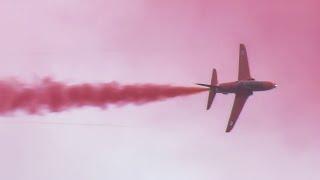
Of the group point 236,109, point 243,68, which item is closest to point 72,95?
point 236,109

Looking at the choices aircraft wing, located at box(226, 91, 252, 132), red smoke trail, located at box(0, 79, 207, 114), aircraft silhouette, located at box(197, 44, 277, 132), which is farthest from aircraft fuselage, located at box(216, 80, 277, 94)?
red smoke trail, located at box(0, 79, 207, 114)

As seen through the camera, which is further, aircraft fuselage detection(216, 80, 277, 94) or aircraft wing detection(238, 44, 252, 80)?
aircraft wing detection(238, 44, 252, 80)

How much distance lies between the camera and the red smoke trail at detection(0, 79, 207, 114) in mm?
7036

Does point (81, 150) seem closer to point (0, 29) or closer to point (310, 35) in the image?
point (0, 29)

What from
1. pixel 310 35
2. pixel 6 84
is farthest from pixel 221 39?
pixel 6 84

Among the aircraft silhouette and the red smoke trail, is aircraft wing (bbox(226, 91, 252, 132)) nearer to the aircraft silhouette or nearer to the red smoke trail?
the aircraft silhouette

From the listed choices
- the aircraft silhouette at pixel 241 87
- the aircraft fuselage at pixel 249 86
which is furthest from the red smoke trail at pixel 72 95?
the aircraft fuselage at pixel 249 86

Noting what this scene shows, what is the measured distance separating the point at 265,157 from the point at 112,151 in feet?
7.88

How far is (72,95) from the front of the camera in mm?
7113

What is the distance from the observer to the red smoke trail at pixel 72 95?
7036 mm

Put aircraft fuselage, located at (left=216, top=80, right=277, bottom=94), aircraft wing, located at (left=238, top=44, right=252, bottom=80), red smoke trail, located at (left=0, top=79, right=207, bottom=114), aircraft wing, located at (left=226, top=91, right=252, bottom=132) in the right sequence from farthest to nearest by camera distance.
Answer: red smoke trail, located at (left=0, top=79, right=207, bottom=114) < aircraft wing, located at (left=238, top=44, right=252, bottom=80) < aircraft wing, located at (left=226, top=91, right=252, bottom=132) < aircraft fuselage, located at (left=216, top=80, right=277, bottom=94)

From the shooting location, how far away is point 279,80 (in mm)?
7855

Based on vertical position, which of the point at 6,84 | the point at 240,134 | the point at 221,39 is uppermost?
the point at 221,39

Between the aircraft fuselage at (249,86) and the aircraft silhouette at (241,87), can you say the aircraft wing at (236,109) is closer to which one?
the aircraft silhouette at (241,87)
